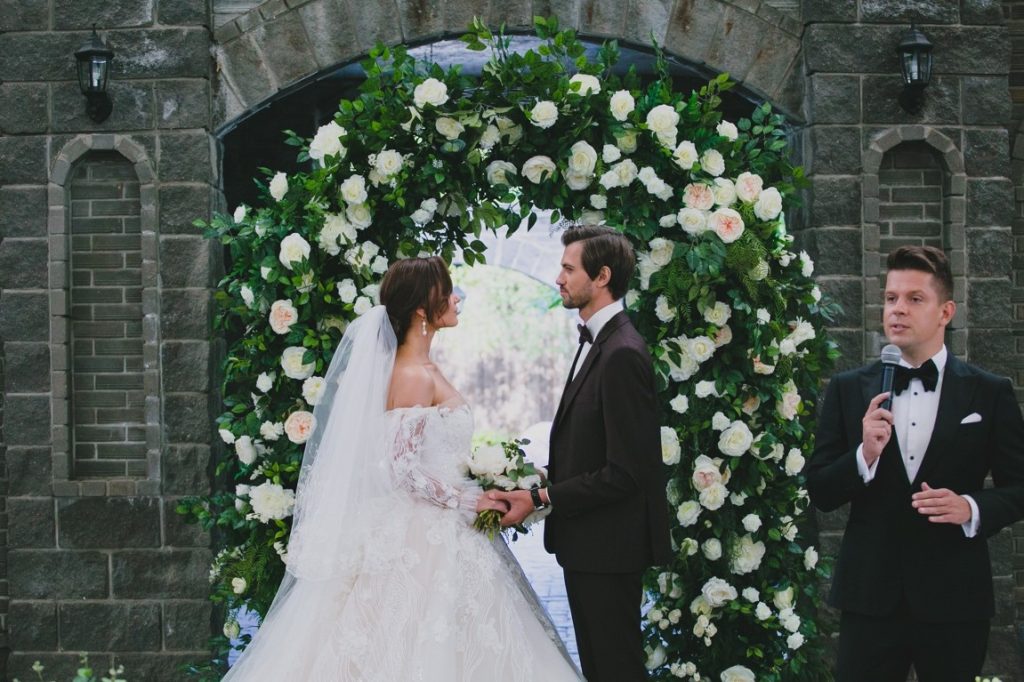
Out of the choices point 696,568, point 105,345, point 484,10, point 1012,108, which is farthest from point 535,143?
point 1012,108

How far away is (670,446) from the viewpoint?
462cm

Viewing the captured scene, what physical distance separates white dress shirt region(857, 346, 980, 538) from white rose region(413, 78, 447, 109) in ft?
7.22

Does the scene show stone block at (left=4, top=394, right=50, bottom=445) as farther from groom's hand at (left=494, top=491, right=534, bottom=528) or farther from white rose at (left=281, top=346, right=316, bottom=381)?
groom's hand at (left=494, top=491, right=534, bottom=528)

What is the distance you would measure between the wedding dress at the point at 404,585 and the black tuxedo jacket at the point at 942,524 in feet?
3.62

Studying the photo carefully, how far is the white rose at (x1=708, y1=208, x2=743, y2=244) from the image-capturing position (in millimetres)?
4523

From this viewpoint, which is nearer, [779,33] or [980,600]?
[980,600]

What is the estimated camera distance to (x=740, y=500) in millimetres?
4668

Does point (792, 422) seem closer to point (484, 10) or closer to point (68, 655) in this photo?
point (484, 10)

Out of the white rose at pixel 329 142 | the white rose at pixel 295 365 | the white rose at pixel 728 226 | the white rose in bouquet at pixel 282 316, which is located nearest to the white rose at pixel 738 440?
the white rose at pixel 728 226

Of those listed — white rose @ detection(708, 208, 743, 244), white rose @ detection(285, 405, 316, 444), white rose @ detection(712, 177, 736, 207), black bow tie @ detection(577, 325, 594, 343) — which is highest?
white rose @ detection(712, 177, 736, 207)

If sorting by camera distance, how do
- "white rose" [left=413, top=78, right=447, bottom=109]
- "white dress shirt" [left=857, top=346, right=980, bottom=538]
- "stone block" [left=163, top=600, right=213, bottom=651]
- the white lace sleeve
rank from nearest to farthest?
"white dress shirt" [left=857, top=346, right=980, bottom=538] → the white lace sleeve → "white rose" [left=413, top=78, right=447, bottom=109] → "stone block" [left=163, top=600, right=213, bottom=651]

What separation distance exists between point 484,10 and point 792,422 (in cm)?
258

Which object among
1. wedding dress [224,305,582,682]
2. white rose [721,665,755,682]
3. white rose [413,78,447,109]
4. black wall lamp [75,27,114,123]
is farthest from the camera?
black wall lamp [75,27,114,123]

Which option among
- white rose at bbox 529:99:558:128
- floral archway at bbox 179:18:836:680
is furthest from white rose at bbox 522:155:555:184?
white rose at bbox 529:99:558:128
